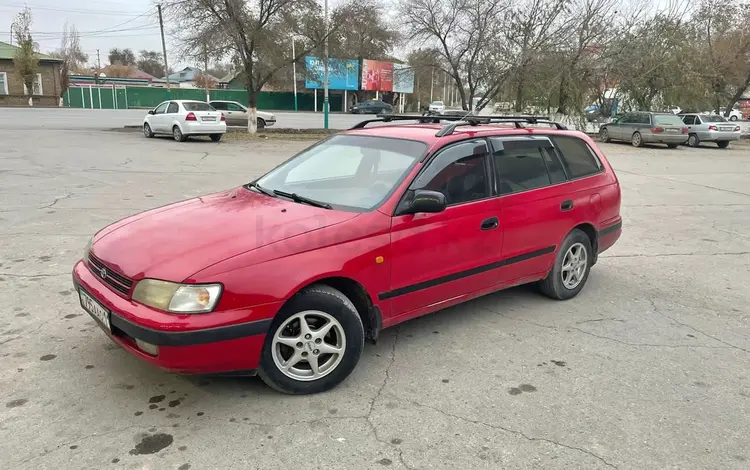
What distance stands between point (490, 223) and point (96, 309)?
2.74 metres

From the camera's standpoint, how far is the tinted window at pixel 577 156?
503 centimetres

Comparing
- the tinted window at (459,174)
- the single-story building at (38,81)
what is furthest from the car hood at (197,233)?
the single-story building at (38,81)

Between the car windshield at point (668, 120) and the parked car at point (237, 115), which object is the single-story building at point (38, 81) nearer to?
the parked car at point (237, 115)

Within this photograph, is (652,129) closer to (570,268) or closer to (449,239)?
(570,268)

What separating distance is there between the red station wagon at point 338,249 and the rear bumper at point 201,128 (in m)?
16.6

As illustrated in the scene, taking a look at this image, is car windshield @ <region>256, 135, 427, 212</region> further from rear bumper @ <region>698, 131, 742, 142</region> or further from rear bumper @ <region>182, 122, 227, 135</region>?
rear bumper @ <region>698, 131, 742, 142</region>

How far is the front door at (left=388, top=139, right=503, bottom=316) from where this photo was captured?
3.65m

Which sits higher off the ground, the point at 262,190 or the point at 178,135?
the point at 262,190

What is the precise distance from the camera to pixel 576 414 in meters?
3.17

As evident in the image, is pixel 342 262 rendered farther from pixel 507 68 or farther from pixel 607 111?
pixel 607 111

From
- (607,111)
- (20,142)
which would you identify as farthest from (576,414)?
(607,111)

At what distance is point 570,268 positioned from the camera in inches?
199

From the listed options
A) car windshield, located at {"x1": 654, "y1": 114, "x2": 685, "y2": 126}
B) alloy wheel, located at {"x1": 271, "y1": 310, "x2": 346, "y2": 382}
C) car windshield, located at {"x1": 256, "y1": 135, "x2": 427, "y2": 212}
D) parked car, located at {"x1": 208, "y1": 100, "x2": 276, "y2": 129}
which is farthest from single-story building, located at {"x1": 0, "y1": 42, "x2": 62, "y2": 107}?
alloy wheel, located at {"x1": 271, "y1": 310, "x2": 346, "y2": 382}

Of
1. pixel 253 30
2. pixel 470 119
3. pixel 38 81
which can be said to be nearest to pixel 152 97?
pixel 38 81
